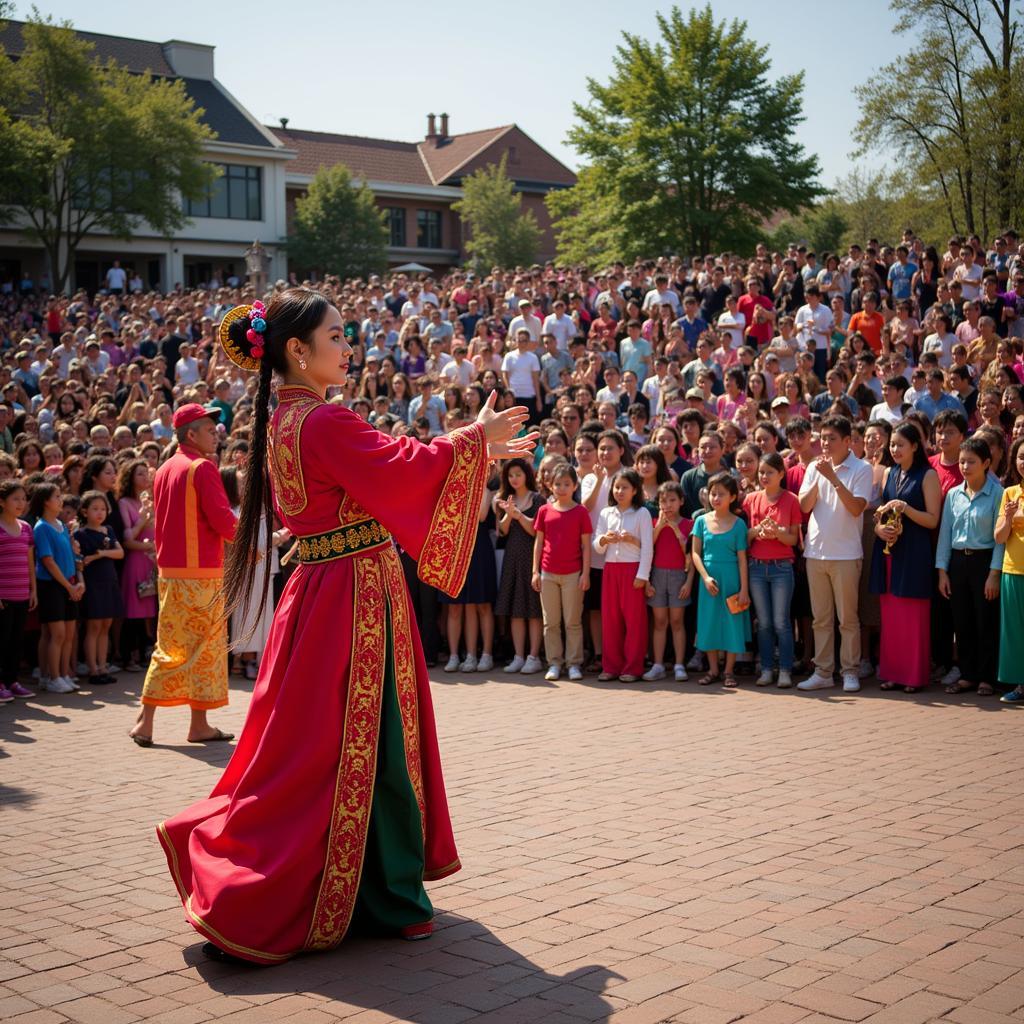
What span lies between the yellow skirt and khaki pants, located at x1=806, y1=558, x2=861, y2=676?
4.60 meters

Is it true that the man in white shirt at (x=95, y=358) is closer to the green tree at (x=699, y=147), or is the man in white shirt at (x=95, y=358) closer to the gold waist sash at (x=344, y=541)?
the gold waist sash at (x=344, y=541)

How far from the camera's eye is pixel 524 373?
53.6 ft

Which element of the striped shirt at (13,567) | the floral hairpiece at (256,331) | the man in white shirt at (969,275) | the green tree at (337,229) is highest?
the green tree at (337,229)

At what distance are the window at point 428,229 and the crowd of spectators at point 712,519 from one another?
45020mm

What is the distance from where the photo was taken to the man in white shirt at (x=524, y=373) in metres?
16.3

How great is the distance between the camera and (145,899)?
495 cm

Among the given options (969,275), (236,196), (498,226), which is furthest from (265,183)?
(969,275)

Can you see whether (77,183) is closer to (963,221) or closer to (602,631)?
(963,221)

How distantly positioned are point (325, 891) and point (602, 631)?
6.46 metres

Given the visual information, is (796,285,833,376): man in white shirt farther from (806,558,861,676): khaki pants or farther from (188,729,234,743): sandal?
(188,729,234,743): sandal

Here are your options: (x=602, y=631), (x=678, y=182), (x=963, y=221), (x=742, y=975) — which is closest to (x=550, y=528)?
(x=602, y=631)

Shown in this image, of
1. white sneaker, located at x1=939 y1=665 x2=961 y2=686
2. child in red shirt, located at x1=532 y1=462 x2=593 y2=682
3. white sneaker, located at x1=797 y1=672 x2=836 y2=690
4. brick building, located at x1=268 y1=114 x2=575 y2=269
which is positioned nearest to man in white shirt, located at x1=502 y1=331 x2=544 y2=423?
child in red shirt, located at x1=532 y1=462 x2=593 y2=682

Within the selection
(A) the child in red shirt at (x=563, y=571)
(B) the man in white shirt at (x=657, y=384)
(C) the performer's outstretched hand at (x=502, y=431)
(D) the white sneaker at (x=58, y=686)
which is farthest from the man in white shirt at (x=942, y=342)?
(C) the performer's outstretched hand at (x=502, y=431)

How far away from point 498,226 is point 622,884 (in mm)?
49471
